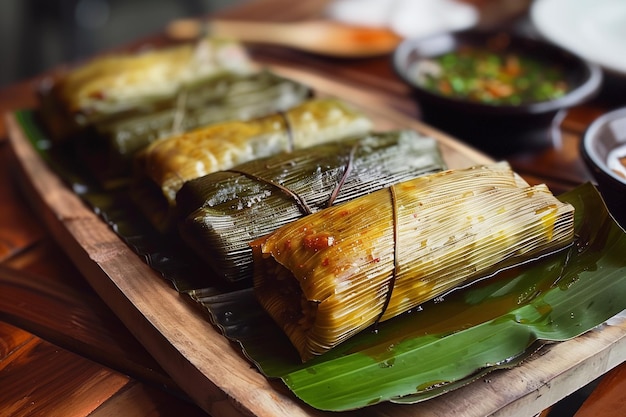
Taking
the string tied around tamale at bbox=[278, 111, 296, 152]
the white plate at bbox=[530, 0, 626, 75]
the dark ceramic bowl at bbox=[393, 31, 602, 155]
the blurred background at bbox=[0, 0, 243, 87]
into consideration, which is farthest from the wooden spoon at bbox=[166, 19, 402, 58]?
the blurred background at bbox=[0, 0, 243, 87]

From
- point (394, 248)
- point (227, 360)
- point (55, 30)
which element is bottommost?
point (55, 30)

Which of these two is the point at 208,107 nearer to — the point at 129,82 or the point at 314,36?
the point at 129,82

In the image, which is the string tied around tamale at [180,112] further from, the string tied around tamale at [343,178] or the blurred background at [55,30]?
the blurred background at [55,30]

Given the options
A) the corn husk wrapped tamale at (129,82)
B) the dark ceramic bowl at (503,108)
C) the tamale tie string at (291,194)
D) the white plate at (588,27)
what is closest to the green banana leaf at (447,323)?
the tamale tie string at (291,194)

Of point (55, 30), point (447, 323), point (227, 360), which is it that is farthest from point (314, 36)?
point (55, 30)

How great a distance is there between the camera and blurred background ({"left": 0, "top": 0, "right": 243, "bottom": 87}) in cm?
564

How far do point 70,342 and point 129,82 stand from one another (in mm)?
1427

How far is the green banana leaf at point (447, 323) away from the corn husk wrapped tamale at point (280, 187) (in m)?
0.12

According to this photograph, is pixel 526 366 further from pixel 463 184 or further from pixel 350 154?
pixel 350 154

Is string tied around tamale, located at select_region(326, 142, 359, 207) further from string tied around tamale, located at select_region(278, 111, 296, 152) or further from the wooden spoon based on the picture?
the wooden spoon

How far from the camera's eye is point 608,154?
6.94ft

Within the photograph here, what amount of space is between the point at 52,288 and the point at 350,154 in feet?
3.47

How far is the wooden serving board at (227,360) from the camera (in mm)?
1420

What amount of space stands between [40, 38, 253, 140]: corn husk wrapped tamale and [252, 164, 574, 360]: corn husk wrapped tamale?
130 centimetres
